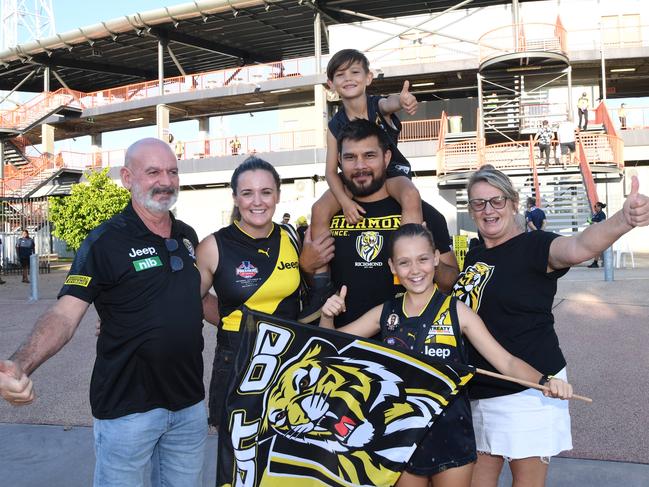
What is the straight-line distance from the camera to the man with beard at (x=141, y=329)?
2.75 metres

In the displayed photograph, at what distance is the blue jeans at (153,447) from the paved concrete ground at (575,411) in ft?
4.81

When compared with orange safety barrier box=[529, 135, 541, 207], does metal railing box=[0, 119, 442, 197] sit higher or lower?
higher

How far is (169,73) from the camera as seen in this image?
37906 mm

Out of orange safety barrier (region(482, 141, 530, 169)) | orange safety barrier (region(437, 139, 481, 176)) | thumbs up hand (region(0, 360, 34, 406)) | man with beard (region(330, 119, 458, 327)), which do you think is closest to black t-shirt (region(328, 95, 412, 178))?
man with beard (region(330, 119, 458, 327))

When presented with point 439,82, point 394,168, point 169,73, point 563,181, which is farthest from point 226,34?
point 394,168

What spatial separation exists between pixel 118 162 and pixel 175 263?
31768mm

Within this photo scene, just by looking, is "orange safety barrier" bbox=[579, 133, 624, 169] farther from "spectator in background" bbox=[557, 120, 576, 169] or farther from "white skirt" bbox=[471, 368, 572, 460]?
"white skirt" bbox=[471, 368, 572, 460]

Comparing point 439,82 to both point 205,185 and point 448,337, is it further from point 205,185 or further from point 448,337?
point 448,337

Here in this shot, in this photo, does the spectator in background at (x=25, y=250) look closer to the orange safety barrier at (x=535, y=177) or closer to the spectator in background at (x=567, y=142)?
the orange safety barrier at (x=535, y=177)

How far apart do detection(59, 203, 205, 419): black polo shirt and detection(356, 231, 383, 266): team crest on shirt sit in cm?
99

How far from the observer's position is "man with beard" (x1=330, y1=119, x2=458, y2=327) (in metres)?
3.30

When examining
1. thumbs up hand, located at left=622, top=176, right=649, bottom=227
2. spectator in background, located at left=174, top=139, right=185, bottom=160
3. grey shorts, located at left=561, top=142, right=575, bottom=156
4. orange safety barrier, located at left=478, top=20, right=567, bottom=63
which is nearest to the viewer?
thumbs up hand, located at left=622, top=176, right=649, bottom=227

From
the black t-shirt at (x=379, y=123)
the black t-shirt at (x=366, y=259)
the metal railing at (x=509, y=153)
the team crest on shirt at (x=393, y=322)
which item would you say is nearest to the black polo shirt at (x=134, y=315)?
the black t-shirt at (x=366, y=259)

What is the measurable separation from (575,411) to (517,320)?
318cm
